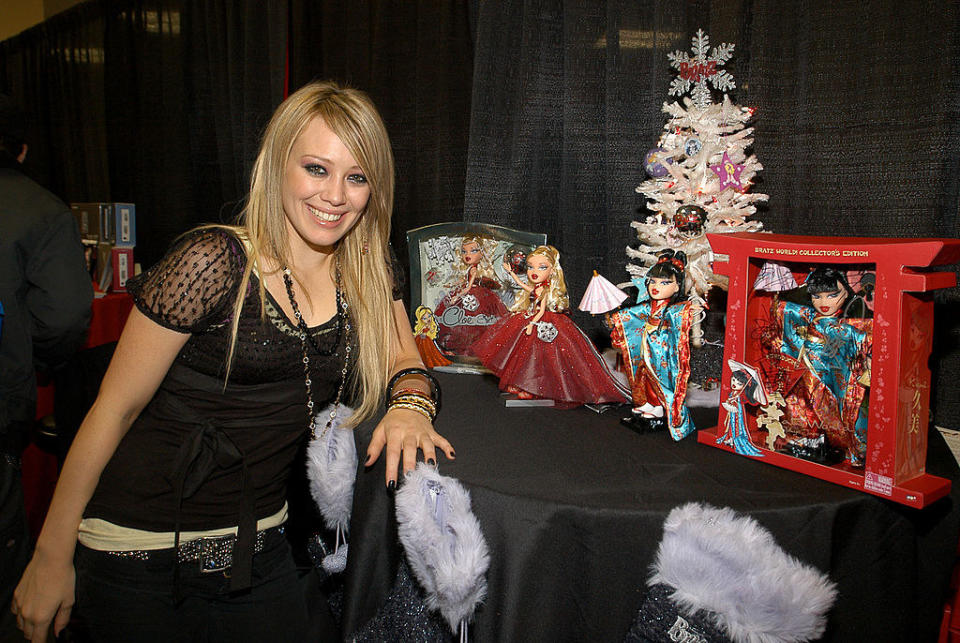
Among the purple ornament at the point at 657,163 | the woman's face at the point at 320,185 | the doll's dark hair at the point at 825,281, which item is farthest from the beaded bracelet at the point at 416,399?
the purple ornament at the point at 657,163

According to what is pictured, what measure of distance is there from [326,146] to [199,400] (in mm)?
540

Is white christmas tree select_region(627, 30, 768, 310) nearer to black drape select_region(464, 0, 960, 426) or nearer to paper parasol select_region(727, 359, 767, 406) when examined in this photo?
black drape select_region(464, 0, 960, 426)

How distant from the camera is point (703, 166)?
1731mm

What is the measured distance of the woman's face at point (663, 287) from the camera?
1272 mm

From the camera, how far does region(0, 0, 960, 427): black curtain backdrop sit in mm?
1598

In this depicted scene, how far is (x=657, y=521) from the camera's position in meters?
0.95

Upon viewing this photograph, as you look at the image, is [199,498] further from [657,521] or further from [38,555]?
[657,521]

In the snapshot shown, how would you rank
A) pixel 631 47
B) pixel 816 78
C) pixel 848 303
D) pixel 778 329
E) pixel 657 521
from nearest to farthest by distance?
pixel 657 521, pixel 848 303, pixel 778 329, pixel 816 78, pixel 631 47

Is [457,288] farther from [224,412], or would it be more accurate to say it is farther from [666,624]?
[666,624]

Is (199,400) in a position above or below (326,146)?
below

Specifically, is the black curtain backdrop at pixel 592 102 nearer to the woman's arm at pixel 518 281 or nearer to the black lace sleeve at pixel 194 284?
the woman's arm at pixel 518 281


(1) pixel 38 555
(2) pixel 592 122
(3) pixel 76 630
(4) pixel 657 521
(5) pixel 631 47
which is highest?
(5) pixel 631 47

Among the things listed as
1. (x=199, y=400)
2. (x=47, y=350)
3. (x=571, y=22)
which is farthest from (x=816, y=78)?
(x=47, y=350)

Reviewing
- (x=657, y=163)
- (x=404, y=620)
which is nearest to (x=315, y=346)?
(x=404, y=620)
